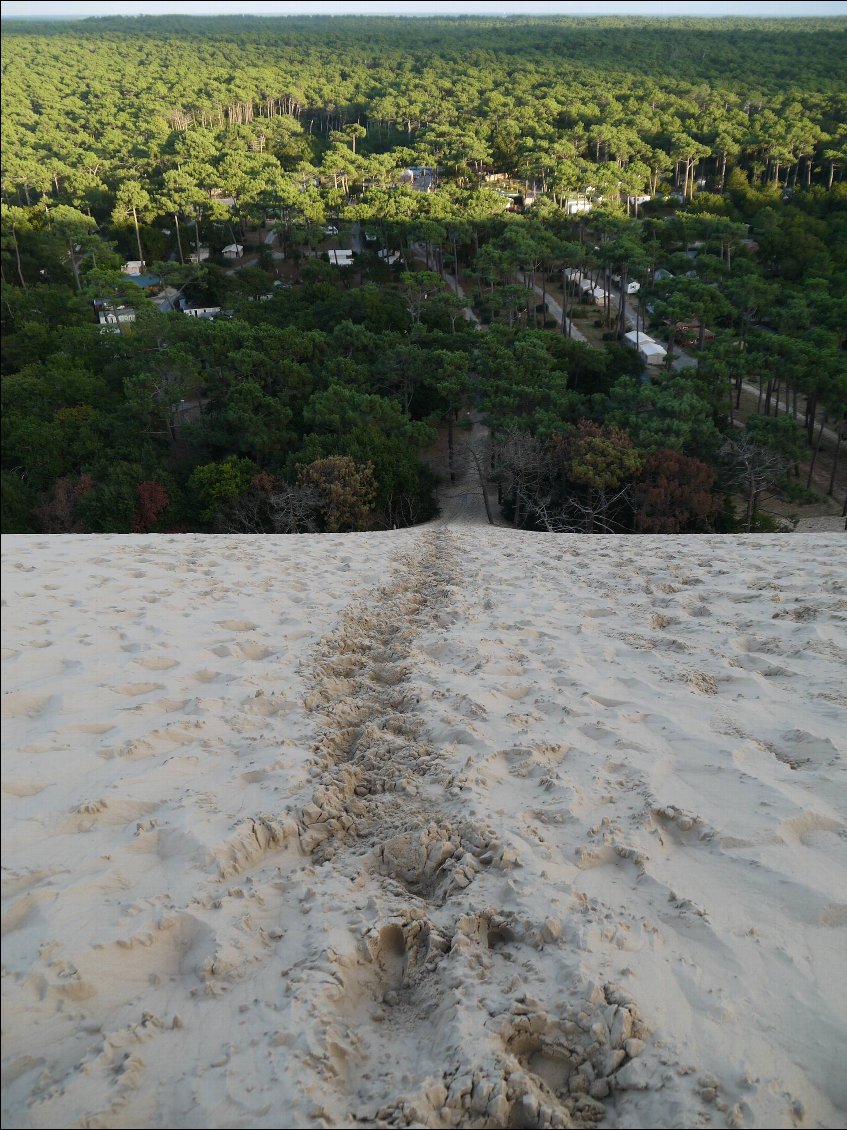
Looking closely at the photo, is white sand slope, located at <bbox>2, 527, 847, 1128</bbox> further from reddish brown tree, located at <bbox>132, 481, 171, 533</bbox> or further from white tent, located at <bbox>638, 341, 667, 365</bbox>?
white tent, located at <bbox>638, 341, 667, 365</bbox>

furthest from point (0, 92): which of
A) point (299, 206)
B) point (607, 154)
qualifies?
point (607, 154)

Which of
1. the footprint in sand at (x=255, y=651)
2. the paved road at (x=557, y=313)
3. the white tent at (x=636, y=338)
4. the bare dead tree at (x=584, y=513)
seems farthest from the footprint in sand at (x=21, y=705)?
the paved road at (x=557, y=313)

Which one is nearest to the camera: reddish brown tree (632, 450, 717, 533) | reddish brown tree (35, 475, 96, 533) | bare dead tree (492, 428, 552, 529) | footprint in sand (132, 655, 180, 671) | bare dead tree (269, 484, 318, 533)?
footprint in sand (132, 655, 180, 671)

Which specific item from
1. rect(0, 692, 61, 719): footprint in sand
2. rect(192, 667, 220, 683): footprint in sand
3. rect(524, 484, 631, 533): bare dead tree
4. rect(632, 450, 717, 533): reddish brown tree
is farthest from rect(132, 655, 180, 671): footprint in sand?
rect(632, 450, 717, 533): reddish brown tree

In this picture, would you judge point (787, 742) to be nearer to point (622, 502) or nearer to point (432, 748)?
point (432, 748)

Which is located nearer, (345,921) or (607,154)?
(345,921)

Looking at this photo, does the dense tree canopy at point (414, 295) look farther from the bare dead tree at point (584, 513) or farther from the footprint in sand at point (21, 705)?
the footprint in sand at point (21, 705)

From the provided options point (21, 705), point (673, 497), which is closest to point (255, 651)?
point (21, 705)

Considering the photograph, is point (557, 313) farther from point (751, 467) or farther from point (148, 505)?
point (148, 505)
